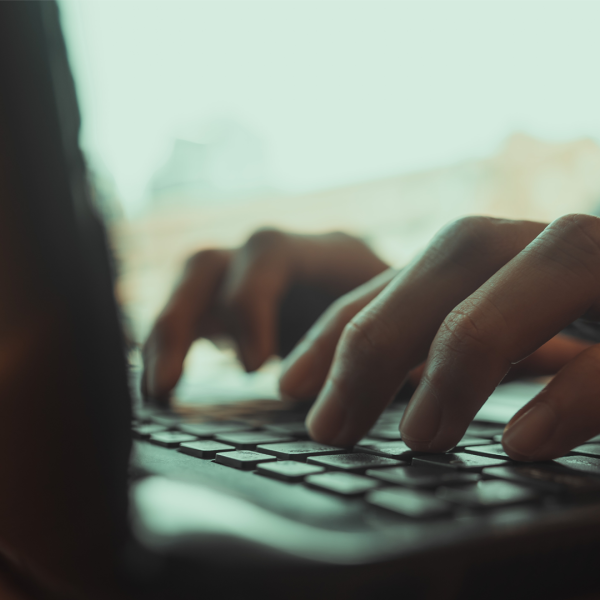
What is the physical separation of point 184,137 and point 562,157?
167 cm

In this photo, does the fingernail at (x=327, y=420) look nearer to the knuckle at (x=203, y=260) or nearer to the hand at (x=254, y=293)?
the hand at (x=254, y=293)

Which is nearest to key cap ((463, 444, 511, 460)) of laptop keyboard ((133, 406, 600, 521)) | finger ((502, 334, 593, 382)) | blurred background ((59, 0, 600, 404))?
laptop keyboard ((133, 406, 600, 521))

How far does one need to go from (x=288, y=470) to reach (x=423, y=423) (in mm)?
111

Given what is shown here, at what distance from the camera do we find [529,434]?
1.01 ft

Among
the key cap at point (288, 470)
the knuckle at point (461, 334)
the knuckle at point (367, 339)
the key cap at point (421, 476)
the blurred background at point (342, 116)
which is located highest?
the blurred background at point (342, 116)

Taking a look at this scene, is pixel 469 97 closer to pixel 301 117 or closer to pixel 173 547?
pixel 301 117

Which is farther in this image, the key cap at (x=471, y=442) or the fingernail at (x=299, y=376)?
the fingernail at (x=299, y=376)

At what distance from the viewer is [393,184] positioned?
2273 mm

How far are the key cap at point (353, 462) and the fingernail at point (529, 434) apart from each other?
0.07 m

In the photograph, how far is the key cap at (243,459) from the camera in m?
0.29

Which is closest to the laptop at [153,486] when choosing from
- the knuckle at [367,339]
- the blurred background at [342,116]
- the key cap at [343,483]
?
the key cap at [343,483]

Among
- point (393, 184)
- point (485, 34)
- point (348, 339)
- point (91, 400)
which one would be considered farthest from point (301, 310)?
point (485, 34)

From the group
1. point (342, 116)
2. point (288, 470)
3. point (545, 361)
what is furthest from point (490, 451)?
point (342, 116)

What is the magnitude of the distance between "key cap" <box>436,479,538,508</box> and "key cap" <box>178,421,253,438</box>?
0.22 meters
